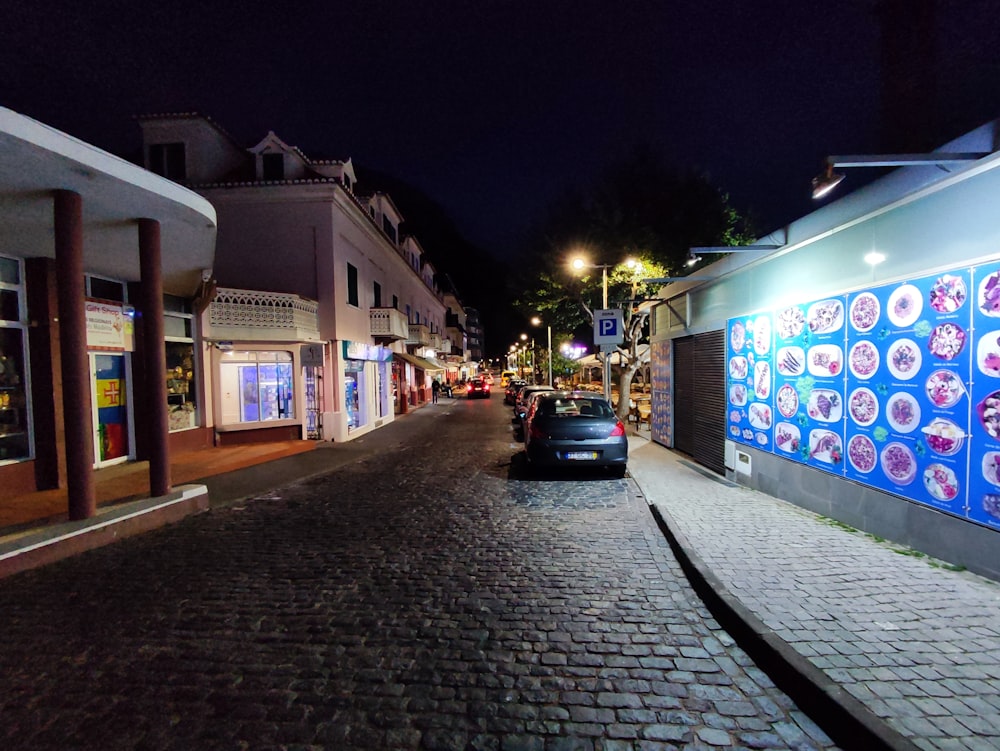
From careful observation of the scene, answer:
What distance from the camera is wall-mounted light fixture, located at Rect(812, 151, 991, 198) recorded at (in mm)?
4137

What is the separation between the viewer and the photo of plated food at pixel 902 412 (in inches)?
185

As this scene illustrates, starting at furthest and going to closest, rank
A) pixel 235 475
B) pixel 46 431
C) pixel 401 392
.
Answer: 1. pixel 401 392
2. pixel 235 475
3. pixel 46 431

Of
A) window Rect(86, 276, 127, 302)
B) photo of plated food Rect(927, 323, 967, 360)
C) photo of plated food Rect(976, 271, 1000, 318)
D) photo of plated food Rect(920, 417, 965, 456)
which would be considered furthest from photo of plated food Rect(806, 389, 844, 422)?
window Rect(86, 276, 127, 302)

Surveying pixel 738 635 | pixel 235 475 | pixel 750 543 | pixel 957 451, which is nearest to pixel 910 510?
pixel 957 451

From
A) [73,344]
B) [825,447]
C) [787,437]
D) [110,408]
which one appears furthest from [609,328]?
[110,408]

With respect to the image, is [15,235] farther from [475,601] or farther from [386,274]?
[386,274]

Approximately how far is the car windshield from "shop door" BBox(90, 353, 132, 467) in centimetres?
947

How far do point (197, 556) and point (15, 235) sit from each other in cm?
601

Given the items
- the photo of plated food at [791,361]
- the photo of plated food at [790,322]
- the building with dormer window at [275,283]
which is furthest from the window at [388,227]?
the photo of plated food at [791,361]

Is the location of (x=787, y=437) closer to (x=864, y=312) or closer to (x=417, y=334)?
(x=864, y=312)

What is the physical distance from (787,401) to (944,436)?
7.50ft

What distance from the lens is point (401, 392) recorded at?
990 inches

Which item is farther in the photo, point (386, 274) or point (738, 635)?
point (386, 274)

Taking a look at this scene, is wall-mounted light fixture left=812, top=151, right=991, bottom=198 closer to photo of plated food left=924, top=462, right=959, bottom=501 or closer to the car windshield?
photo of plated food left=924, top=462, right=959, bottom=501
